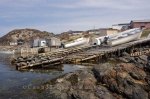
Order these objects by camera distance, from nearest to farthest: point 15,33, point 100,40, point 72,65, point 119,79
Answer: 1. point 119,79
2. point 72,65
3. point 100,40
4. point 15,33

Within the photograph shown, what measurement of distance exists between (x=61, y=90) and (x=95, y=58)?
1012 inches

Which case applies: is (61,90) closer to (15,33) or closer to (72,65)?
(72,65)

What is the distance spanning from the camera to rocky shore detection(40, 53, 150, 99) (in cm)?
2555

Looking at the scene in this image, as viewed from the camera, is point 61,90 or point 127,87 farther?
point 61,90

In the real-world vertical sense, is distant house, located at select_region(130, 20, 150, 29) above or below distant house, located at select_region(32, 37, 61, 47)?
above

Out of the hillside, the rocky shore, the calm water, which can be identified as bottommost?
the calm water

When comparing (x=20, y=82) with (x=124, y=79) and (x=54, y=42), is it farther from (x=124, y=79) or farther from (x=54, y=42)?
(x=54, y=42)

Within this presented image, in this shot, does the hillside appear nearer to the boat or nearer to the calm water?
the boat

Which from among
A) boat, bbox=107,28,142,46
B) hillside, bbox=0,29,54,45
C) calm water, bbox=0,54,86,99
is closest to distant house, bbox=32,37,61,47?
boat, bbox=107,28,142,46

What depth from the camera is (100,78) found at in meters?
29.2

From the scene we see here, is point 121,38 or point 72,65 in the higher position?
point 121,38

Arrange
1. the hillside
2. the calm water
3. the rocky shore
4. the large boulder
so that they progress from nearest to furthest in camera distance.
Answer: the large boulder
the rocky shore
the calm water
the hillside

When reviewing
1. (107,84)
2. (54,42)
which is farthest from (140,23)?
(107,84)

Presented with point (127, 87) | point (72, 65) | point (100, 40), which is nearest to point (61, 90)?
point (127, 87)
